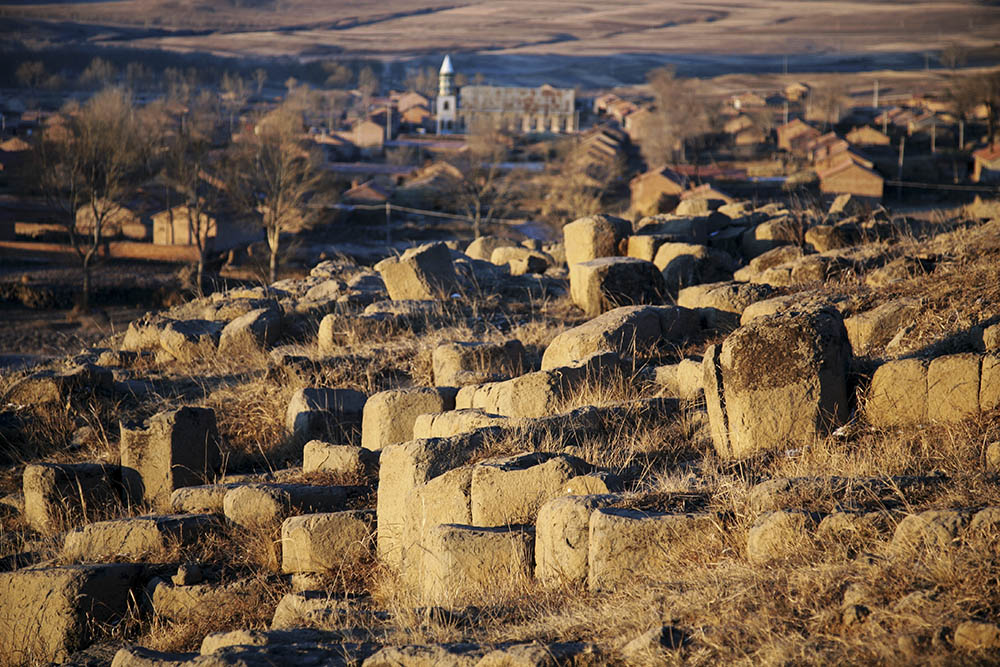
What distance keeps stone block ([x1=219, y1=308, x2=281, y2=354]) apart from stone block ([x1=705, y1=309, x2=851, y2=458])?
724 cm

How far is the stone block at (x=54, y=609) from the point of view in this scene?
17.7 ft

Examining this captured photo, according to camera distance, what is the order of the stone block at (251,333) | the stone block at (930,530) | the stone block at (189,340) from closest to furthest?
the stone block at (930,530) < the stone block at (251,333) < the stone block at (189,340)

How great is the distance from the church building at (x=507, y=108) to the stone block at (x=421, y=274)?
76979 millimetres

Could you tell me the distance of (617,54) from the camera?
174m

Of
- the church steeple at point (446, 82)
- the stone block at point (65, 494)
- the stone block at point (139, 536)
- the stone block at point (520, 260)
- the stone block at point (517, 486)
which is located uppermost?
the church steeple at point (446, 82)

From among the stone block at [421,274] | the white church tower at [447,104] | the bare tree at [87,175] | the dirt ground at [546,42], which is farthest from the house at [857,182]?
the dirt ground at [546,42]

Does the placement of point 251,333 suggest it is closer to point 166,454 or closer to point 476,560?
point 166,454

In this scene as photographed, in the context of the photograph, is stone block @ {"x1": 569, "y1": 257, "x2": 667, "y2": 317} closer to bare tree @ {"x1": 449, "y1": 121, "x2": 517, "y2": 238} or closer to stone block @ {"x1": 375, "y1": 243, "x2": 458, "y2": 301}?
stone block @ {"x1": 375, "y1": 243, "x2": 458, "y2": 301}

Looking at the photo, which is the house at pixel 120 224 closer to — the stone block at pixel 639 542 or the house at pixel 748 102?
the stone block at pixel 639 542

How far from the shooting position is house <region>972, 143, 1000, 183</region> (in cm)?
4803

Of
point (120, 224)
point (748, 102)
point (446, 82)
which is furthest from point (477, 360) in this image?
point (748, 102)

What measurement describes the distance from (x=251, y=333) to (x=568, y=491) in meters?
7.29

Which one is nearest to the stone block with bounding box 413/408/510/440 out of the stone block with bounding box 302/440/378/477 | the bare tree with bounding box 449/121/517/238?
the stone block with bounding box 302/440/378/477

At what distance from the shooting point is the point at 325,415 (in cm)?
783
